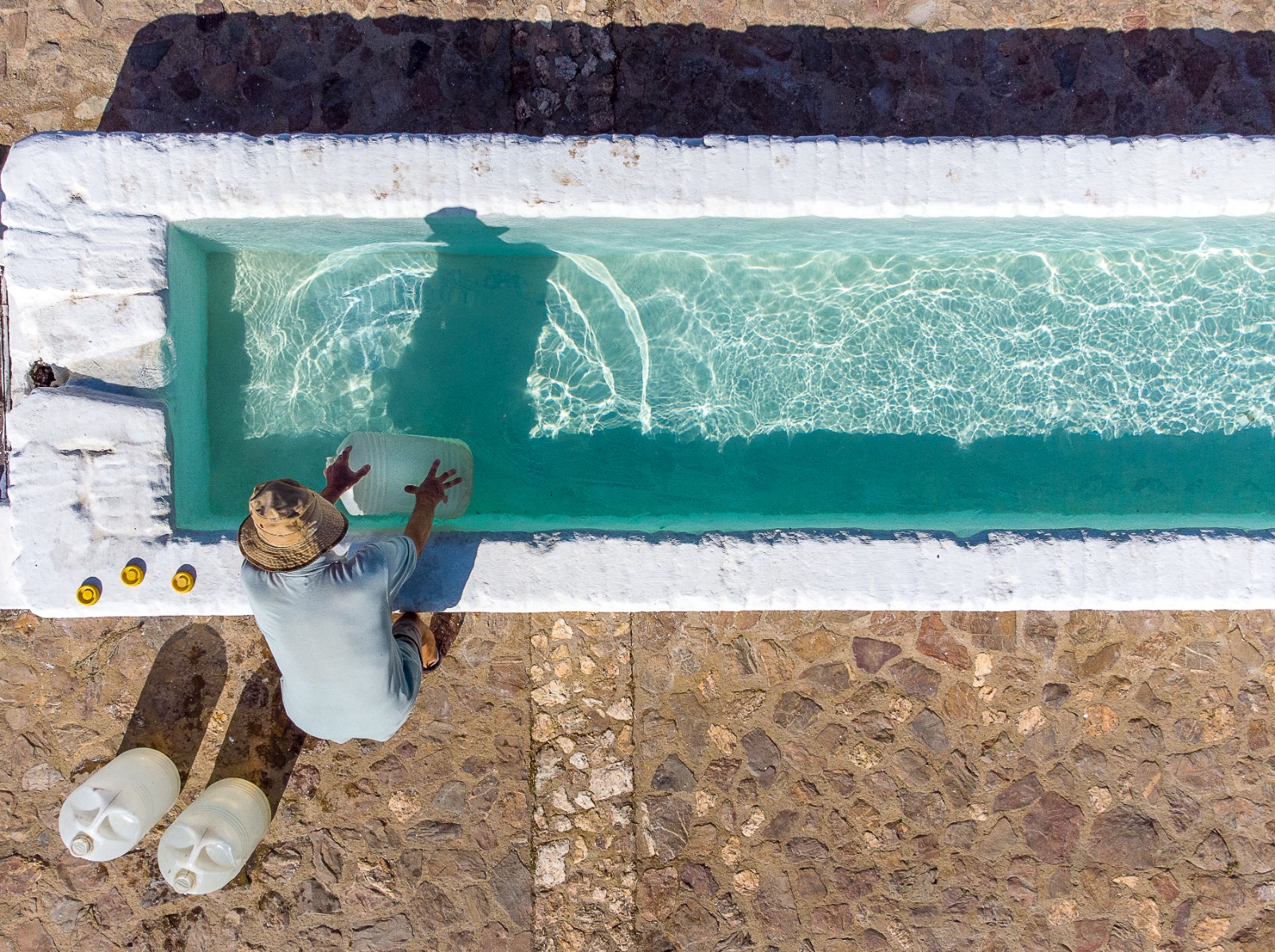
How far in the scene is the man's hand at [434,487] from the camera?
2.79 m

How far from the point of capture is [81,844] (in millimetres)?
3084

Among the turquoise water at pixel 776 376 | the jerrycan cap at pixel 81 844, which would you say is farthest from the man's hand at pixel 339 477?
the jerrycan cap at pixel 81 844

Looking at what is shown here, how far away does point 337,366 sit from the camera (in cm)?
338

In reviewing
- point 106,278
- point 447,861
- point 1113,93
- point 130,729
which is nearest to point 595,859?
point 447,861

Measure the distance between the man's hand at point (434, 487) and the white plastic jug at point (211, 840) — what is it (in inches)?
63.7

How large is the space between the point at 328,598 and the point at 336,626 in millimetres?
105

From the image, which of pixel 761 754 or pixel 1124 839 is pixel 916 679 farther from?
pixel 1124 839

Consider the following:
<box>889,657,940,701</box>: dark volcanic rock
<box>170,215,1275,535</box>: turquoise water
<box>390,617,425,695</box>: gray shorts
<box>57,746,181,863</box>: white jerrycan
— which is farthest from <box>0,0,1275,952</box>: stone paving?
<box>170,215,1275,535</box>: turquoise water

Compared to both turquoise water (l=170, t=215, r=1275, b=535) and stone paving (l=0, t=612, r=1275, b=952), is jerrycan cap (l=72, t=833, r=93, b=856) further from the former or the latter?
turquoise water (l=170, t=215, r=1275, b=535)

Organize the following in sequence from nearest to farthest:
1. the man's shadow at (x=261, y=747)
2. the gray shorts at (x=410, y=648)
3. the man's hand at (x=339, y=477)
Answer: the man's hand at (x=339, y=477), the gray shorts at (x=410, y=648), the man's shadow at (x=261, y=747)

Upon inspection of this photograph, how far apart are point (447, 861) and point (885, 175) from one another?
338cm

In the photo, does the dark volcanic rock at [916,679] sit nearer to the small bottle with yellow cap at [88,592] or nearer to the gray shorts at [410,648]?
the gray shorts at [410,648]

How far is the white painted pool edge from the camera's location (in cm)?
273

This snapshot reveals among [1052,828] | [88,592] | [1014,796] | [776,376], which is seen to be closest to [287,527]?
[88,592]
